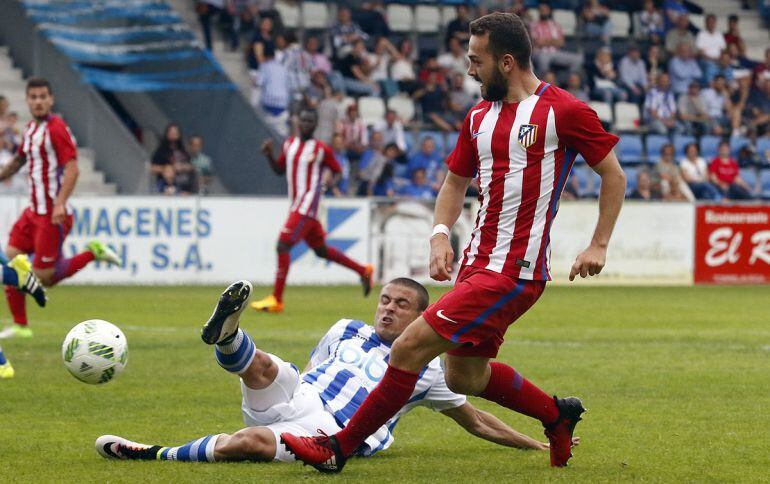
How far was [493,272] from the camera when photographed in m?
5.58

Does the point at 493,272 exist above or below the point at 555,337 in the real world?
above

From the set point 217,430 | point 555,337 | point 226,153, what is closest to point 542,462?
point 217,430

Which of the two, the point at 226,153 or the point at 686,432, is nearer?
the point at 686,432

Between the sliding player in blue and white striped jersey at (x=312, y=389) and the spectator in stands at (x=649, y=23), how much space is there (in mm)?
21716

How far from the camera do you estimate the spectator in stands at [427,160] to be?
2131cm

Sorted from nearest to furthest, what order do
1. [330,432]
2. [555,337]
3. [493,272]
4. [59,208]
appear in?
[493,272] < [330,432] < [59,208] < [555,337]

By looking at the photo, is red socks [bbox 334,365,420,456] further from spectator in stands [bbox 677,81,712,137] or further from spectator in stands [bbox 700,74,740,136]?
spectator in stands [bbox 700,74,740,136]

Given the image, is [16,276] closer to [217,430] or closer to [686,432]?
[217,430]

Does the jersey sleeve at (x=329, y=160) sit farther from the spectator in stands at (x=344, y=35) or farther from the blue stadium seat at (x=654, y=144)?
the blue stadium seat at (x=654, y=144)

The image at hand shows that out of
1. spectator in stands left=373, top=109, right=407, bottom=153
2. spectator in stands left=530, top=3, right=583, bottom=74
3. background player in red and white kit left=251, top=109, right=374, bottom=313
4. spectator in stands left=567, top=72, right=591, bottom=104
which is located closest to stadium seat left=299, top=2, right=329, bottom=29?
spectator in stands left=373, top=109, right=407, bottom=153

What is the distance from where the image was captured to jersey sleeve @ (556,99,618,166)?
5555 mm

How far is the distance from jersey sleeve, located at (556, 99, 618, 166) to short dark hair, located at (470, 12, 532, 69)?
301mm

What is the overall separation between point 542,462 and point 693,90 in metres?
20.2

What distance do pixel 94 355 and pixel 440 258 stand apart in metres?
1.87
